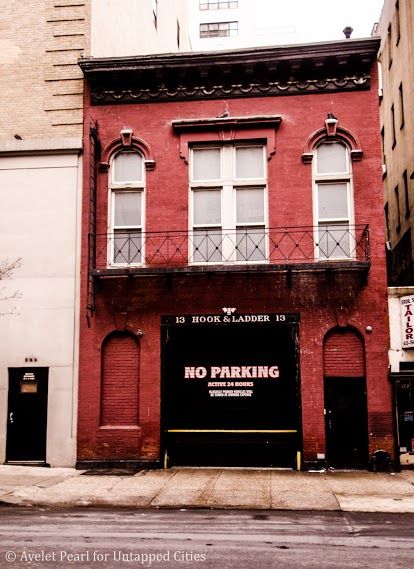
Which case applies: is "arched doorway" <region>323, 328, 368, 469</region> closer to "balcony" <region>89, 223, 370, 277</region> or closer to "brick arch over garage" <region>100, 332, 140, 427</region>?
"balcony" <region>89, 223, 370, 277</region>

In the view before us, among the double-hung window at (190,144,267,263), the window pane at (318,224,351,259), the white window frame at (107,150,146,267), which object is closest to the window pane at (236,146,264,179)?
the double-hung window at (190,144,267,263)

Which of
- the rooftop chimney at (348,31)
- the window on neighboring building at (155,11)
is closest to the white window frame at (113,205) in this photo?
the rooftop chimney at (348,31)

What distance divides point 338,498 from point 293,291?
557 centimetres

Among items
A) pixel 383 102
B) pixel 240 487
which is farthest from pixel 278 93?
pixel 383 102

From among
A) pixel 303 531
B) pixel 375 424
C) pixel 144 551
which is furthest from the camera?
pixel 375 424

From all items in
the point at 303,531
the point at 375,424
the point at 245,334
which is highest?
the point at 245,334

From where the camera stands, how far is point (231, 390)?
1605 cm

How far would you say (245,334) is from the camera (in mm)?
16188

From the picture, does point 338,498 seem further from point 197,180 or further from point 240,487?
point 197,180

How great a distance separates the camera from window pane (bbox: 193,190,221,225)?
663 inches

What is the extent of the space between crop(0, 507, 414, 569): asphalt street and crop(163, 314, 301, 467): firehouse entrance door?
15.8 ft

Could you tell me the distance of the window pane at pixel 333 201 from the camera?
54.0 ft

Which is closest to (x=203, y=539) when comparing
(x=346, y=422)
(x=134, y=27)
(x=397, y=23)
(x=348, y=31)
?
(x=346, y=422)

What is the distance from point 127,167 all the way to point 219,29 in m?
43.2
